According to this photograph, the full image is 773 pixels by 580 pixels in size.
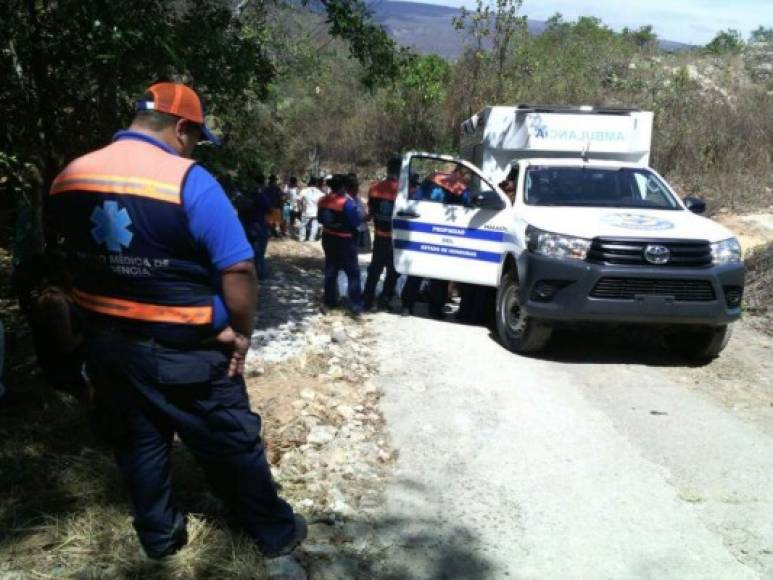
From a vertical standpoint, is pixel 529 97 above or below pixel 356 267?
above

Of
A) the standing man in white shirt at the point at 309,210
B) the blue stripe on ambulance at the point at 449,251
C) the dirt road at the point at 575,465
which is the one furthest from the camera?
the standing man in white shirt at the point at 309,210

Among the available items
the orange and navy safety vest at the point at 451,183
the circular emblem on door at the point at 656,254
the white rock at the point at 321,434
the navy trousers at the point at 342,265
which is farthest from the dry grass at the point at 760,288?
the white rock at the point at 321,434

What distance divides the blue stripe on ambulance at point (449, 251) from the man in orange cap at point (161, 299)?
548 cm

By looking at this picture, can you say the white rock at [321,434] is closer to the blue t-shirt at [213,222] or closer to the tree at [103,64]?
the blue t-shirt at [213,222]

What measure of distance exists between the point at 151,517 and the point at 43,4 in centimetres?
432

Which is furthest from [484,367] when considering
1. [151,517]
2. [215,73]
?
[151,517]

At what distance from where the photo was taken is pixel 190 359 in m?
2.73

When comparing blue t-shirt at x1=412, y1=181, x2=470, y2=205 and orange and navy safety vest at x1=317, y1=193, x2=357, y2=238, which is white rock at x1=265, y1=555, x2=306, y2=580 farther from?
blue t-shirt at x1=412, y1=181, x2=470, y2=205

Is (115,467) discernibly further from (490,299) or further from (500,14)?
(500,14)

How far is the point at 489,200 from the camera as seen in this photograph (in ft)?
26.1

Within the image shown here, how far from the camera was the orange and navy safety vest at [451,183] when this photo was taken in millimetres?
8451

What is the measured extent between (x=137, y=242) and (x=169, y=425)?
0.77 meters

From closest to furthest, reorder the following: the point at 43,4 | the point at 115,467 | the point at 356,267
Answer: the point at 115,467 < the point at 43,4 < the point at 356,267

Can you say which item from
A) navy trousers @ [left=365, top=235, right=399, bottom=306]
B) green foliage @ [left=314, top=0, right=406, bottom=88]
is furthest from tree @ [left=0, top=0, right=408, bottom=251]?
navy trousers @ [left=365, top=235, right=399, bottom=306]
